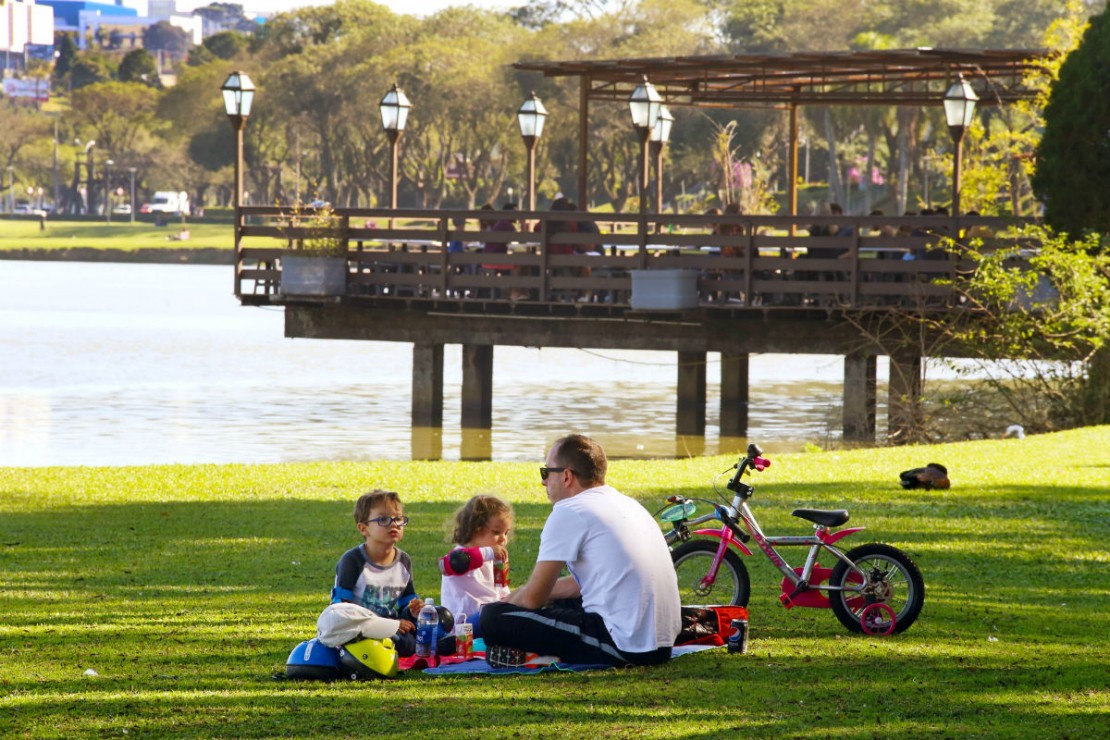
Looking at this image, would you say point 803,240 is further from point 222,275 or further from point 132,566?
point 222,275

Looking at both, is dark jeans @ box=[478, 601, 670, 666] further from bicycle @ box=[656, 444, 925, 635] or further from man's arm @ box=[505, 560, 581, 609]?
bicycle @ box=[656, 444, 925, 635]

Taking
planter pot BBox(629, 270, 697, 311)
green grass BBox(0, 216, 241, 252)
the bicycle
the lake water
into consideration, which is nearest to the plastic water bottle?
the bicycle

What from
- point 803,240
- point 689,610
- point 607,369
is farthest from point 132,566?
point 607,369

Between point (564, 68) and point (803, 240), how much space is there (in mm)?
4013

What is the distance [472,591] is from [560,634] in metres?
0.47

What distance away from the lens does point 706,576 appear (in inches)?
326

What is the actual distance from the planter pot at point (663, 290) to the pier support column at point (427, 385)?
329cm

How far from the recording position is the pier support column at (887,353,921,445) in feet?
66.1

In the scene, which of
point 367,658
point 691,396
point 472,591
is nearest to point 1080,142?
point 691,396

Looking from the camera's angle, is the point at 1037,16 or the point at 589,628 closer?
the point at 589,628

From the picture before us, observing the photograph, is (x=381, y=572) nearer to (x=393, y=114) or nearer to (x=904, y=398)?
(x=904, y=398)

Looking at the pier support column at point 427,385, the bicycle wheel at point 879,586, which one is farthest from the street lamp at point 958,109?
the bicycle wheel at point 879,586

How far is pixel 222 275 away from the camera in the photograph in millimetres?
89125

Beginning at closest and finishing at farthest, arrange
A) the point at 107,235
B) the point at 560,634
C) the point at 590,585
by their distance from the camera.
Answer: the point at 590,585 → the point at 560,634 → the point at 107,235
